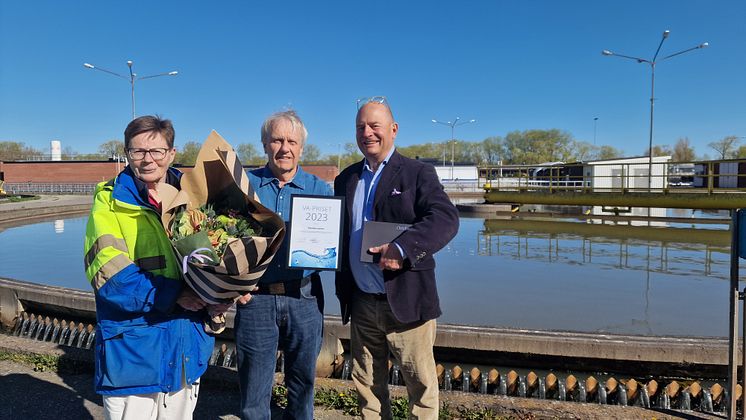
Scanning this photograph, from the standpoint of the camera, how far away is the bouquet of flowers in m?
1.86

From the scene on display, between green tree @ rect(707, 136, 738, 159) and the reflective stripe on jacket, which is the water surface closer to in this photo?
the reflective stripe on jacket

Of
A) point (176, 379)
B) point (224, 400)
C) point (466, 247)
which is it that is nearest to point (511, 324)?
point (224, 400)

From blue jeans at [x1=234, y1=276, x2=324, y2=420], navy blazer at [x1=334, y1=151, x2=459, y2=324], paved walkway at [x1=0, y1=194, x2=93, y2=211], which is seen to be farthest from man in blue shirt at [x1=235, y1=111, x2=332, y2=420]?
paved walkway at [x1=0, y1=194, x2=93, y2=211]

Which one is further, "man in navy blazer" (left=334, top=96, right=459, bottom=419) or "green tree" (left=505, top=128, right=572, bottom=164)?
"green tree" (left=505, top=128, right=572, bottom=164)

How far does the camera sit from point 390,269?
7.60ft

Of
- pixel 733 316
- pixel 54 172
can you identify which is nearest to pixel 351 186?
pixel 733 316

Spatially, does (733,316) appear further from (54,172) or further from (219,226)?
(54,172)

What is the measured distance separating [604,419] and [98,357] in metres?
2.74

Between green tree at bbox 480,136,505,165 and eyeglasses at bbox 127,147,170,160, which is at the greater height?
green tree at bbox 480,136,505,165

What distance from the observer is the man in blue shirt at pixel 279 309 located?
2.45 meters

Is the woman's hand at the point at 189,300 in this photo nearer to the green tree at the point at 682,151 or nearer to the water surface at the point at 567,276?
the water surface at the point at 567,276

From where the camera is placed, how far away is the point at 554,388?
139 inches

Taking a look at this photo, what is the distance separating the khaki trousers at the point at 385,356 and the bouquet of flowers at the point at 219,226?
74 cm

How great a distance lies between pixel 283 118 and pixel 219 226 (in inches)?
27.8
